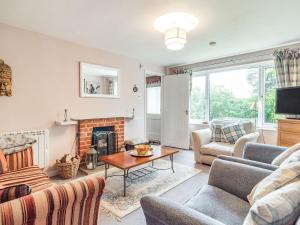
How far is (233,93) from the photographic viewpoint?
425cm

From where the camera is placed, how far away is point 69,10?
2.17 metres

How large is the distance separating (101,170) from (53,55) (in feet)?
6.74

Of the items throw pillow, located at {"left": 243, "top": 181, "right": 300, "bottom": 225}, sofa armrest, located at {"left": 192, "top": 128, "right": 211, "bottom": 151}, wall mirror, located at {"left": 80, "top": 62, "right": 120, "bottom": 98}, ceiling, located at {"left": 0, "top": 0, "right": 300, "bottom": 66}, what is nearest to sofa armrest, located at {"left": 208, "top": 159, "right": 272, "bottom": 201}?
throw pillow, located at {"left": 243, "top": 181, "right": 300, "bottom": 225}

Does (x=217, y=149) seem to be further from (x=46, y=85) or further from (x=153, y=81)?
(x=153, y=81)

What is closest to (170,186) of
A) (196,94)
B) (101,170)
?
(101,170)

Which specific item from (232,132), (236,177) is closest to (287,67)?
(232,132)

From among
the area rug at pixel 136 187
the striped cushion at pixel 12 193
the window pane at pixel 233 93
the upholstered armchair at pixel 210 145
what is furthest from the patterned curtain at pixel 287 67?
the striped cushion at pixel 12 193

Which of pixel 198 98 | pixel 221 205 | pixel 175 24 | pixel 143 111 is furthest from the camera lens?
pixel 198 98

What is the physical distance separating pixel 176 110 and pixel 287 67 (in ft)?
8.09

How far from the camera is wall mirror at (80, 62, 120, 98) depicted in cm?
339

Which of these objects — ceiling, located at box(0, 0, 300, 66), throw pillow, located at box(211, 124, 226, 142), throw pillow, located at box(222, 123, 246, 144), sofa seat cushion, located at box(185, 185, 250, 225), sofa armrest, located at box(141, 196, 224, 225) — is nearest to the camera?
sofa armrest, located at box(141, 196, 224, 225)

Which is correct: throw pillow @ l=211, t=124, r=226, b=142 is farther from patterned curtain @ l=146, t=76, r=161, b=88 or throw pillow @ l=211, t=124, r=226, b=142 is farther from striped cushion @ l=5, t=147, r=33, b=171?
striped cushion @ l=5, t=147, r=33, b=171

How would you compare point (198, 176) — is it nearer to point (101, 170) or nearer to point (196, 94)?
point (101, 170)

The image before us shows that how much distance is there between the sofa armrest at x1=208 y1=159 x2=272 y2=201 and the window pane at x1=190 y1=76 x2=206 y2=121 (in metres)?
3.11
